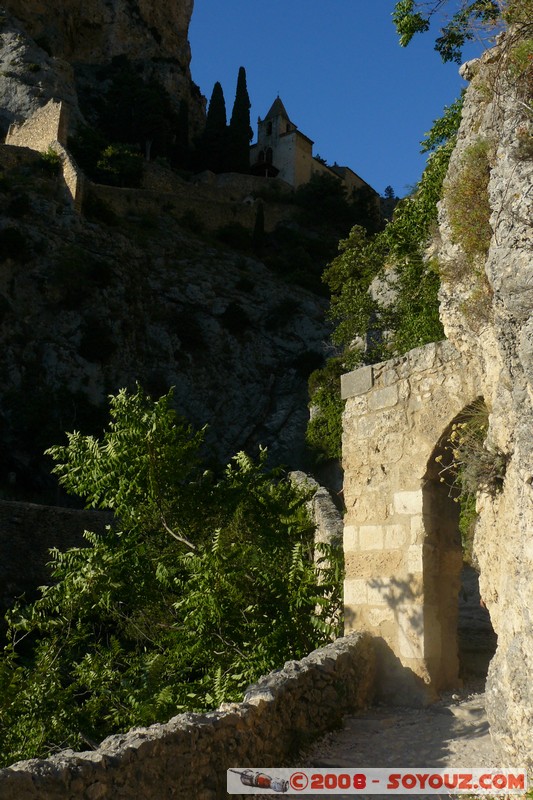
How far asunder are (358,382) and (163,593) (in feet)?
9.89

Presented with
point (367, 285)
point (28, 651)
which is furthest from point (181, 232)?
point (28, 651)

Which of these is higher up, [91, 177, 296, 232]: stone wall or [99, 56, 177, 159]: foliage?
[99, 56, 177, 159]: foliage

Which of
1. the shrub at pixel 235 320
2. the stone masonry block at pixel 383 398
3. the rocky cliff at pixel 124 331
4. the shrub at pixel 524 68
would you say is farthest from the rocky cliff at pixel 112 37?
the shrub at pixel 524 68

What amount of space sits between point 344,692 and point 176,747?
2.21 metres

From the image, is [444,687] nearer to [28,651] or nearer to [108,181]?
[28,651]

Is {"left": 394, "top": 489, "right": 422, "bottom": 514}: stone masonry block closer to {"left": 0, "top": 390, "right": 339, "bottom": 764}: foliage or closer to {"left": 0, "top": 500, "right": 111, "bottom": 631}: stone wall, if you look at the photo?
{"left": 0, "top": 390, "right": 339, "bottom": 764}: foliage

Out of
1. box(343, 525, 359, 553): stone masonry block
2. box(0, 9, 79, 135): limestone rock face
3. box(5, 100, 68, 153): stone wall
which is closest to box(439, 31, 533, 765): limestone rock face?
box(343, 525, 359, 553): stone masonry block

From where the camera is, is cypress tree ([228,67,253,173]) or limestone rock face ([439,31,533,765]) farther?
cypress tree ([228,67,253,173])

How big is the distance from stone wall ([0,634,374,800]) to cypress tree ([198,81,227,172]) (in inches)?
2063

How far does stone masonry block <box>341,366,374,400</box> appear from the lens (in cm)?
746

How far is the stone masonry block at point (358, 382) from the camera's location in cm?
746

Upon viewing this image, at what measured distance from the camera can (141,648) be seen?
9.93 meters

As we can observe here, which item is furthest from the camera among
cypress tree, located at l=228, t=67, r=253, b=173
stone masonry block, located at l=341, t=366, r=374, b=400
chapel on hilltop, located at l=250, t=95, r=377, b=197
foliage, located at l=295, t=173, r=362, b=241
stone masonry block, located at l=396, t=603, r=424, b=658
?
chapel on hilltop, located at l=250, t=95, r=377, b=197

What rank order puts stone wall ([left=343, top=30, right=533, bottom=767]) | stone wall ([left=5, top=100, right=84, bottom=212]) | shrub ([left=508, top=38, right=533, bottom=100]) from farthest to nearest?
stone wall ([left=5, top=100, right=84, bottom=212]), shrub ([left=508, top=38, right=533, bottom=100]), stone wall ([left=343, top=30, right=533, bottom=767])
